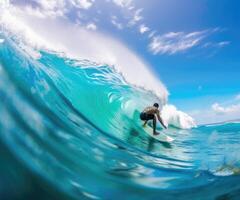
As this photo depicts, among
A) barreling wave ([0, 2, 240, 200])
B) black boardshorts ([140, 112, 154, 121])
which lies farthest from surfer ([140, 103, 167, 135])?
barreling wave ([0, 2, 240, 200])

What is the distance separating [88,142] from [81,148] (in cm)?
31

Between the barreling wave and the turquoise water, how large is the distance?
0.01 metres

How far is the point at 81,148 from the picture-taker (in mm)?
5727

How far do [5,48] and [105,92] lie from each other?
283 centimetres

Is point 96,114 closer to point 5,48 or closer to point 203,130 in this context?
point 5,48

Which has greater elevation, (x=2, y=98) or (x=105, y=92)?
(x=105, y=92)

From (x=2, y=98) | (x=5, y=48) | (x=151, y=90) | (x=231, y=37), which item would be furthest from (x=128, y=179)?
(x=231, y=37)

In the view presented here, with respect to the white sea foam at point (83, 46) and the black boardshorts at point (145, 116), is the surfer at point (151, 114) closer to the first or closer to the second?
the black boardshorts at point (145, 116)

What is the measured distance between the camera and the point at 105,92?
27.2 feet

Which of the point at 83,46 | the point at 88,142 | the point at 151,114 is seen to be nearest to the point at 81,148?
the point at 88,142

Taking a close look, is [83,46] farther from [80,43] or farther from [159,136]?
[159,136]

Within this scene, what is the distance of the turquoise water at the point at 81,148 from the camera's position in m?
5.00

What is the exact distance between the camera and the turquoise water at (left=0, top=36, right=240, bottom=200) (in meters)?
5.00

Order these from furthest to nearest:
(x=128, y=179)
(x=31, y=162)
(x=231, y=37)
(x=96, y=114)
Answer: (x=231, y=37) → (x=96, y=114) → (x=128, y=179) → (x=31, y=162)
